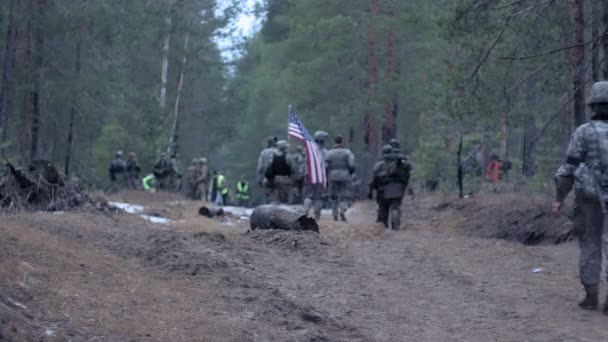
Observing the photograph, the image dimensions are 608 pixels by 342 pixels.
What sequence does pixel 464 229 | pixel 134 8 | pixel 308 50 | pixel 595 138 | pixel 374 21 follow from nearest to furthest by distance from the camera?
1. pixel 595 138
2. pixel 464 229
3. pixel 134 8
4. pixel 374 21
5. pixel 308 50

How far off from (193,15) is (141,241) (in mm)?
33815

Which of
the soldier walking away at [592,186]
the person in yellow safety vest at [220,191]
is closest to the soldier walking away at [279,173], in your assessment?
the soldier walking away at [592,186]

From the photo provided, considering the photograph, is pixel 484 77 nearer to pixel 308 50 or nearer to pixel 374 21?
pixel 374 21

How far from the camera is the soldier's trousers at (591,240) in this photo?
7.72 m

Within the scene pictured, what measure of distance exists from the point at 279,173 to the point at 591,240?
11.0 metres

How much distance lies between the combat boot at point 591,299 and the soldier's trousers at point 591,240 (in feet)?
0.24

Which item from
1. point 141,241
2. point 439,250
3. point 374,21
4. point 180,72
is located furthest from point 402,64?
point 141,241

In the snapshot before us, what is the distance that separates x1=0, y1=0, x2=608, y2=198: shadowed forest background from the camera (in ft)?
49.5

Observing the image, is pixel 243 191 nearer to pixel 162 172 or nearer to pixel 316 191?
pixel 162 172

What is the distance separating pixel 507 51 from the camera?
1608 cm

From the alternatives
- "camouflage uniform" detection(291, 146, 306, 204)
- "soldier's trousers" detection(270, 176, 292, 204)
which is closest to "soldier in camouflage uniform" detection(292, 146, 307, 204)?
"camouflage uniform" detection(291, 146, 306, 204)

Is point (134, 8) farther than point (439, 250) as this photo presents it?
Yes

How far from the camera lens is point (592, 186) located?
7.59 m

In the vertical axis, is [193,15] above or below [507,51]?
above
